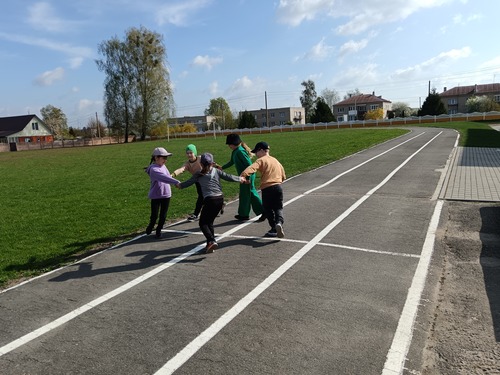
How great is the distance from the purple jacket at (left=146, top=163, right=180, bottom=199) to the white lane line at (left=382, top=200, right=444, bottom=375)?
→ 3945mm

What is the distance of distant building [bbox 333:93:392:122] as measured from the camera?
122000mm

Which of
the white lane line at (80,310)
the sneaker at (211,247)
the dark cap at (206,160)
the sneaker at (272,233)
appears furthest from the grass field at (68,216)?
the sneaker at (272,233)

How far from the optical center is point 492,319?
161 inches

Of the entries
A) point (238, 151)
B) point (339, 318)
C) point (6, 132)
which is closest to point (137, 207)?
point (238, 151)

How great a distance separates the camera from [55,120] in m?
99.4

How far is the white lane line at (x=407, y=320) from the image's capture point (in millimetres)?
3414

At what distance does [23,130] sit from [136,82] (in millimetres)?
32079

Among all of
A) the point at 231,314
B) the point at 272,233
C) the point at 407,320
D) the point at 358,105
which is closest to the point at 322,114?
the point at 358,105

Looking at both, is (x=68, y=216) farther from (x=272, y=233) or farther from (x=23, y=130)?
(x=23, y=130)

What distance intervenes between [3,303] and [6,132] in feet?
295

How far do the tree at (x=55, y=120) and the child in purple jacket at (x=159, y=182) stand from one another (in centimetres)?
10144

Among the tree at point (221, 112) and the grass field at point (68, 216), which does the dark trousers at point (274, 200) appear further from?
the tree at point (221, 112)

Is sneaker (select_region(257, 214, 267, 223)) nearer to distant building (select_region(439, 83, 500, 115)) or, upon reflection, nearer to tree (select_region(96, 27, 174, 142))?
tree (select_region(96, 27, 174, 142))

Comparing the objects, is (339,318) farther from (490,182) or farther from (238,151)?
(490,182)
